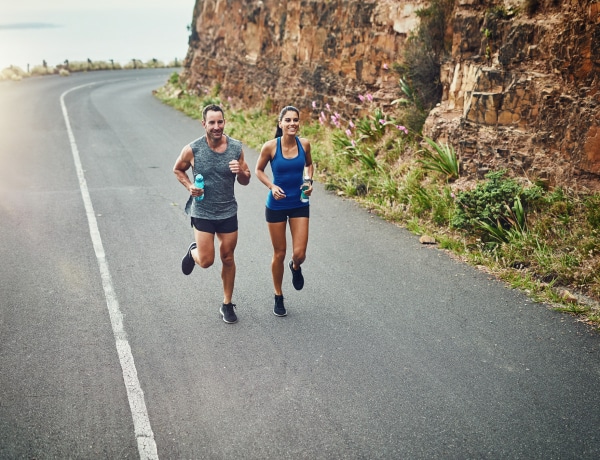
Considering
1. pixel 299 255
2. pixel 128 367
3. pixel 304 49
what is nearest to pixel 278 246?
pixel 299 255

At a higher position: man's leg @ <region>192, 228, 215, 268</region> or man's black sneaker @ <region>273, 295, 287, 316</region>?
man's leg @ <region>192, 228, 215, 268</region>

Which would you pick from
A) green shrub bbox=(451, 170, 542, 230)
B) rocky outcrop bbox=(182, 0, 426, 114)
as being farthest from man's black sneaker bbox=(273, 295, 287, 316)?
rocky outcrop bbox=(182, 0, 426, 114)

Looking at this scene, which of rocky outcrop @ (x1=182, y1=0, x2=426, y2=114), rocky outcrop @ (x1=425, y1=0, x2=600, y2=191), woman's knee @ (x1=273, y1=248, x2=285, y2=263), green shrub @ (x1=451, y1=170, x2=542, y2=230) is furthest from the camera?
rocky outcrop @ (x1=182, y1=0, x2=426, y2=114)

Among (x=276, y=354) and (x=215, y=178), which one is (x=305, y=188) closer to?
(x=215, y=178)

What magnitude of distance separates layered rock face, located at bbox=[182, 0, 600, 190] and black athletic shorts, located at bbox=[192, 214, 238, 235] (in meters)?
5.10

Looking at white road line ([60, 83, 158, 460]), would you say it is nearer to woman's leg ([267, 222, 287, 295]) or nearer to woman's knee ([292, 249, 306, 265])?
woman's leg ([267, 222, 287, 295])

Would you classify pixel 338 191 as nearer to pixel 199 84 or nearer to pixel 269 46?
pixel 269 46

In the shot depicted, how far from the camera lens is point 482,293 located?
7020 millimetres

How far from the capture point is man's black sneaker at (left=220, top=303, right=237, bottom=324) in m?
6.28

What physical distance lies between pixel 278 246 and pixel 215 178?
3.37 feet

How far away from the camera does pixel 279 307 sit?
255 inches

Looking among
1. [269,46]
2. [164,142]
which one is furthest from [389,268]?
[269,46]

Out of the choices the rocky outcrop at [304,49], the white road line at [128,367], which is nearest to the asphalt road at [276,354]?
the white road line at [128,367]

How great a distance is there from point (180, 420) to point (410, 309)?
3.07 m
